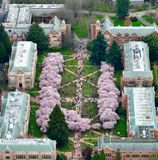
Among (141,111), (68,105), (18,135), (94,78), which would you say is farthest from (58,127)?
(94,78)

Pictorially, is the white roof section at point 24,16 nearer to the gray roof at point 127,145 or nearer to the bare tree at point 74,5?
the bare tree at point 74,5

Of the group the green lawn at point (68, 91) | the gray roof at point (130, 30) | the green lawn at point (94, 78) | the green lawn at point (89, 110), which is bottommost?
the green lawn at point (89, 110)

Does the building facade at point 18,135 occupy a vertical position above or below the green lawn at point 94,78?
below

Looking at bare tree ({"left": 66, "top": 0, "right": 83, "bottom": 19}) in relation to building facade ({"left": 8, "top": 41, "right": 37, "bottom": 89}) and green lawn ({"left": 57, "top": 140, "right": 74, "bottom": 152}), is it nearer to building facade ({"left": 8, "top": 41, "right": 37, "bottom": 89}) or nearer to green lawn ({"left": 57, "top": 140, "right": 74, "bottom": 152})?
building facade ({"left": 8, "top": 41, "right": 37, "bottom": 89})

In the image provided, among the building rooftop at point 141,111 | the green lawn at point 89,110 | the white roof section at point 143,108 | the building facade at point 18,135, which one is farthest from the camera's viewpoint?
the green lawn at point 89,110

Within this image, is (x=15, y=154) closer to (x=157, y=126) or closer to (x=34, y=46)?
(x=157, y=126)

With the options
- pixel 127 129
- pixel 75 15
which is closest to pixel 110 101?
pixel 127 129

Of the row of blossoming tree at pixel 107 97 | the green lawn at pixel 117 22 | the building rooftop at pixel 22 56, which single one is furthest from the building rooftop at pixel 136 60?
the building rooftop at pixel 22 56
